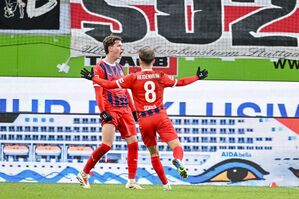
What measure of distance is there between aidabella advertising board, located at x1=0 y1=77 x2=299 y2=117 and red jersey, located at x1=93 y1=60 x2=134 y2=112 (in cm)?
332

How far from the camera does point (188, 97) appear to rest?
16828mm

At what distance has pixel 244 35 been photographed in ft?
55.5

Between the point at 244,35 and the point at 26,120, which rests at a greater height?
the point at 244,35

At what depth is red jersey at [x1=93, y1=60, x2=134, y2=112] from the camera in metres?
13.1

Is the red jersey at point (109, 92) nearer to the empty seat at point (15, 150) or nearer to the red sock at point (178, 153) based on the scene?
the red sock at point (178, 153)

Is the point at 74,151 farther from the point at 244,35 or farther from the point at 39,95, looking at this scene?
the point at 244,35

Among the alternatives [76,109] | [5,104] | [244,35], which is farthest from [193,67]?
[5,104]

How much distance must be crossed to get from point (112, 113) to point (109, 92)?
11.9 inches

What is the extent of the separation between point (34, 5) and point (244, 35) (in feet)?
12.5

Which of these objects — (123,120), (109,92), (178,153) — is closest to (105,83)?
(109,92)

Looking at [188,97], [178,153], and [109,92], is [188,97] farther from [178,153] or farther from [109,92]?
[178,153]

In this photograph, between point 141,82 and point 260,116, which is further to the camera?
point 260,116

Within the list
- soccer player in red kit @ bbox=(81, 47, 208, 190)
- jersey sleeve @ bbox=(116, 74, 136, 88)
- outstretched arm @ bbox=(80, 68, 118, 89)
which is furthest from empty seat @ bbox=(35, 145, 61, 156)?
jersey sleeve @ bbox=(116, 74, 136, 88)

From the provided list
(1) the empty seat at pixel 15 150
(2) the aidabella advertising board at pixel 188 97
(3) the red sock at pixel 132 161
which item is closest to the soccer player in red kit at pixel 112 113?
(3) the red sock at pixel 132 161
